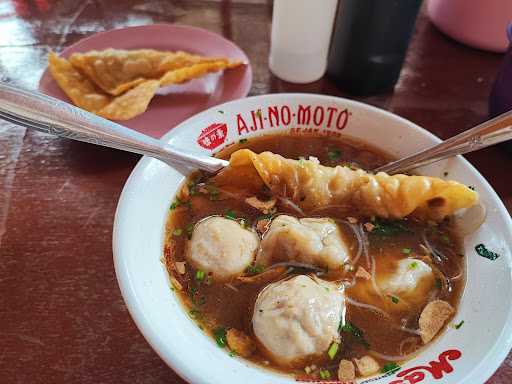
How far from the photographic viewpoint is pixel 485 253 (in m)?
1.27

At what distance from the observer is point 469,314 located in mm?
1170

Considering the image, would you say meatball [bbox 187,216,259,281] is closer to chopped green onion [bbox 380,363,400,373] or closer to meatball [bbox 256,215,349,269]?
meatball [bbox 256,215,349,269]

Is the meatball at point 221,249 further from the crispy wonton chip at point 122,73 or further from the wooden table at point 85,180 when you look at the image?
the crispy wonton chip at point 122,73

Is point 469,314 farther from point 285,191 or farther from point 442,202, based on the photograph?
point 285,191

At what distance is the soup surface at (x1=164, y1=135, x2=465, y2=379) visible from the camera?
116 cm

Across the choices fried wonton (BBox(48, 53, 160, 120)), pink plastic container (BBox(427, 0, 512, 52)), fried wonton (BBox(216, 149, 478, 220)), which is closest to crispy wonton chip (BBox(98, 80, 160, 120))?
fried wonton (BBox(48, 53, 160, 120))

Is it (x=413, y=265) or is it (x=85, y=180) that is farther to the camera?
(x=85, y=180)

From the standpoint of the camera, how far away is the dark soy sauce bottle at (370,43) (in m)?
1.84

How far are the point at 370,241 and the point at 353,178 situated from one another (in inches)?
8.3

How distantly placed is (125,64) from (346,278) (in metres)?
1.36

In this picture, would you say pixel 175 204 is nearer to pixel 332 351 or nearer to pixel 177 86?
pixel 332 351

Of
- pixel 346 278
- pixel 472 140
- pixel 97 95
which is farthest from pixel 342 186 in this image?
pixel 97 95

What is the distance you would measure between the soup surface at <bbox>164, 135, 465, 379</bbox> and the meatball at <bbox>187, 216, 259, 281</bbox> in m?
0.02

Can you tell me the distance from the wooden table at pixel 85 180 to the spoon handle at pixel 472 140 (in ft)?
1.30
